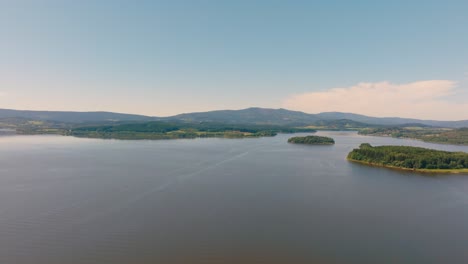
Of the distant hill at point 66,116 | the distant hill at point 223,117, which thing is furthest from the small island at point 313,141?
the distant hill at point 66,116

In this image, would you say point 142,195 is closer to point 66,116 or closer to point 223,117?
point 223,117

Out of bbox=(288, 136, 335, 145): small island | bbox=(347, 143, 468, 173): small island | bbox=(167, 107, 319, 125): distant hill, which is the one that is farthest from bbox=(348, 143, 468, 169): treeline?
bbox=(167, 107, 319, 125): distant hill

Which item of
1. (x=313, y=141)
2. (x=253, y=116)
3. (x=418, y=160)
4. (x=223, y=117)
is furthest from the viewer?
(x=253, y=116)

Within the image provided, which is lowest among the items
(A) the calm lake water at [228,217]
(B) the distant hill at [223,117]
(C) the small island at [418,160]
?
(A) the calm lake water at [228,217]

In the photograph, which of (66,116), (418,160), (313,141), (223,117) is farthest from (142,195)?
(66,116)

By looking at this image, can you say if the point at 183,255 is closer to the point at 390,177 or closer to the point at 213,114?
the point at 390,177

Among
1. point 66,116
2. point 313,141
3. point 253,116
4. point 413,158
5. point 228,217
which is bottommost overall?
point 228,217

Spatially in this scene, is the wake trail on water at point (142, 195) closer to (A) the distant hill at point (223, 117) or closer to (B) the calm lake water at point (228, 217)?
(B) the calm lake water at point (228, 217)
